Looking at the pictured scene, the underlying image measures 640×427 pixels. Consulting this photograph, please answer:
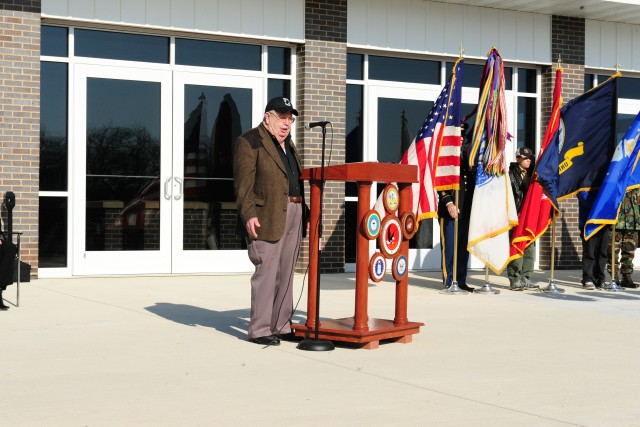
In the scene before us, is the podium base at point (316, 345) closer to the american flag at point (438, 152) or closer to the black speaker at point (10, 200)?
the american flag at point (438, 152)

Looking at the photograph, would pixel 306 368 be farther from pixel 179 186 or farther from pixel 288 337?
pixel 179 186

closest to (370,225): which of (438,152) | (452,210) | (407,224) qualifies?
(407,224)

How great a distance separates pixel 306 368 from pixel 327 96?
28.5 feet

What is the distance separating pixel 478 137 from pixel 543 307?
102 inches

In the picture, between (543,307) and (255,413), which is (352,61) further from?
(255,413)

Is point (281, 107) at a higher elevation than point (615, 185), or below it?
higher

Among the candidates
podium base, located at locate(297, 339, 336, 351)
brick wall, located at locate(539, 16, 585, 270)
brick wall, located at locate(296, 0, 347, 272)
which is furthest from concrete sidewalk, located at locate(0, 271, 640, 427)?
brick wall, located at locate(539, 16, 585, 270)

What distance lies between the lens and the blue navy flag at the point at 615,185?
12.6 metres

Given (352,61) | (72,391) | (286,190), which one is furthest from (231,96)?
(72,391)

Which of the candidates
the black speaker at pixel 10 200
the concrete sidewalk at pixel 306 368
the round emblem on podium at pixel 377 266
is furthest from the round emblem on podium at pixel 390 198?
the black speaker at pixel 10 200

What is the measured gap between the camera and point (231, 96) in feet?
47.6

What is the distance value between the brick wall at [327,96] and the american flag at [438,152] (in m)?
2.56

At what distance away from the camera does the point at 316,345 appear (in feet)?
24.5

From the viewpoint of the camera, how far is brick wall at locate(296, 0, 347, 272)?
14.8m
